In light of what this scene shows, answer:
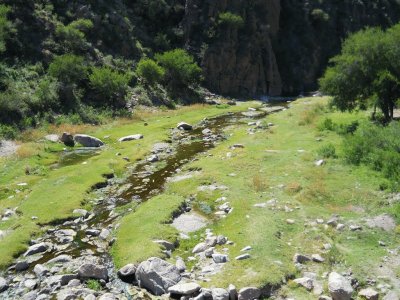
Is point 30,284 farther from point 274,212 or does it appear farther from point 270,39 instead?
point 270,39

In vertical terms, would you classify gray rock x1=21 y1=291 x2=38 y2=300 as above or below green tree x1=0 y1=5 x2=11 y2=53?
below

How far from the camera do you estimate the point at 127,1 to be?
322 feet

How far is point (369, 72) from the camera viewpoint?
144ft

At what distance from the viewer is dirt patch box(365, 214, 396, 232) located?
65.8 feet

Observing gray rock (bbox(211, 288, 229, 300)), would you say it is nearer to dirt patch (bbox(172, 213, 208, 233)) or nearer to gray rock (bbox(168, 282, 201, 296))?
gray rock (bbox(168, 282, 201, 296))

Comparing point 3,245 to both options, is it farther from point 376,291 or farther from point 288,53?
point 288,53

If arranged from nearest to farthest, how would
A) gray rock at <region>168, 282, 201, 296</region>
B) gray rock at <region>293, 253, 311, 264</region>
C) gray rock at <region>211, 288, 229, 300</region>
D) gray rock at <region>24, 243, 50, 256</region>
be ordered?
gray rock at <region>211, 288, 229, 300</region>
gray rock at <region>168, 282, 201, 296</region>
gray rock at <region>293, 253, 311, 264</region>
gray rock at <region>24, 243, 50, 256</region>

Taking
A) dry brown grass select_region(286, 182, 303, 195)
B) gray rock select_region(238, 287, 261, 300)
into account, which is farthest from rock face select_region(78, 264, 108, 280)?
dry brown grass select_region(286, 182, 303, 195)

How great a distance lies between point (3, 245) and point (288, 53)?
338 ft

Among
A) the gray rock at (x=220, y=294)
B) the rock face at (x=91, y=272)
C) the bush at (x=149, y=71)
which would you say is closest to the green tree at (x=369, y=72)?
the gray rock at (x=220, y=294)

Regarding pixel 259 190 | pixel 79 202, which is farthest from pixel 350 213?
pixel 79 202

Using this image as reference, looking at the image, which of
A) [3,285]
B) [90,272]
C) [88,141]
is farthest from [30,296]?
[88,141]

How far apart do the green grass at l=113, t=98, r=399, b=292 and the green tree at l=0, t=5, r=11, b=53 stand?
128 feet

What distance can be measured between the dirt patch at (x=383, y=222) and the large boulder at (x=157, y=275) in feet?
33.3
